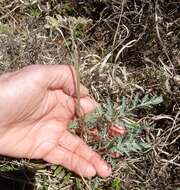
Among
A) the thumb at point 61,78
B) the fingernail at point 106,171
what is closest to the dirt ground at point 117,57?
the fingernail at point 106,171

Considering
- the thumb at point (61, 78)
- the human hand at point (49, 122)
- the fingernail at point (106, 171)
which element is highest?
the thumb at point (61, 78)

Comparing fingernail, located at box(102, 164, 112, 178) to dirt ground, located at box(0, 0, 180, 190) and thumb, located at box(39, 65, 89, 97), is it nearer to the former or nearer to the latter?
dirt ground, located at box(0, 0, 180, 190)

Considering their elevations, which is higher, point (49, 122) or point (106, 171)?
point (49, 122)

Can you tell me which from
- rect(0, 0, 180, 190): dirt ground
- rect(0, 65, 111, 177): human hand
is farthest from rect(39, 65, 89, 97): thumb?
rect(0, 0, 180, 190): dirt ground

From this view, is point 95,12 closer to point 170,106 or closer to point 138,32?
point 138,32

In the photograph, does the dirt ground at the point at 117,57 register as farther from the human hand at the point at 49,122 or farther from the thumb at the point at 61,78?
the thumb at the point at 61,78

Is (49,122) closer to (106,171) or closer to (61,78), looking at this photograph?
(61,78)

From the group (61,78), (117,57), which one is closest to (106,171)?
(61,78)
